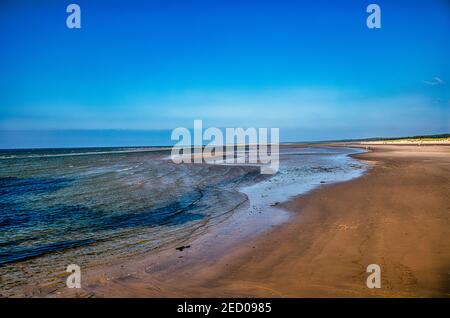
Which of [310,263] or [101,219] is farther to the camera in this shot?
[101,219]

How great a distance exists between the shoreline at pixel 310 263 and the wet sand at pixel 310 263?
0.02m

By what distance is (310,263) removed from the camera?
550 centimetres

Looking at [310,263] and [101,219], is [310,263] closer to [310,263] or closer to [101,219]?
[310,263]

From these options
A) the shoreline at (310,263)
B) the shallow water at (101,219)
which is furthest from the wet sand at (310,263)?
the shallow water at (101,219)

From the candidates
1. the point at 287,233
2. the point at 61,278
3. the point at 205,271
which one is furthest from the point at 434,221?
the point at 61,278

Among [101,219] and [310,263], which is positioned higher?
[310,263]

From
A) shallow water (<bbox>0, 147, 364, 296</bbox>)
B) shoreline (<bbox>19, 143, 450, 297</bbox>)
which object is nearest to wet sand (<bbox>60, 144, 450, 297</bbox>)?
shoreline (<bbox>19, 143, 450, 297</bbox>)

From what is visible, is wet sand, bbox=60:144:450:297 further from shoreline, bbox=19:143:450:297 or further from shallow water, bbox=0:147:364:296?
shallow water, bbox=0:147:364:296

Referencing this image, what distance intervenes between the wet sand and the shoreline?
2 centimetres

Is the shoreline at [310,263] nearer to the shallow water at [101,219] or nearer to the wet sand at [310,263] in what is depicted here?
the wet sand at [310,263]

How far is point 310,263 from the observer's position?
5.50m

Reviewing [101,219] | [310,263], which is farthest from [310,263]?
[101,219]

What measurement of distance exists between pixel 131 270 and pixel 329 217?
6.22m
